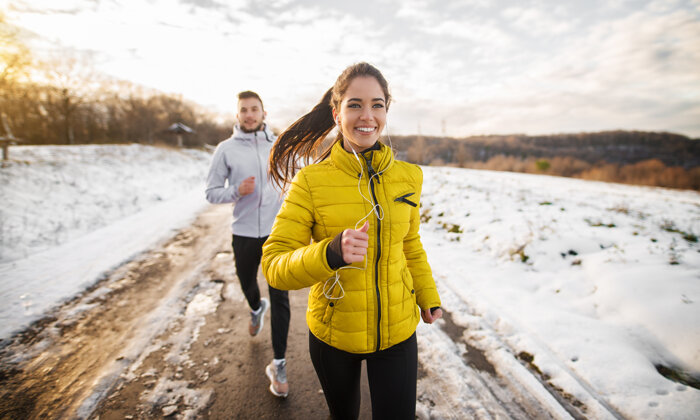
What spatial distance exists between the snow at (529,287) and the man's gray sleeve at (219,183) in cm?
165

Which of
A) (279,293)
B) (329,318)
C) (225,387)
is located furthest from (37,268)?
(329,318)

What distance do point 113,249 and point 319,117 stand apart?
6116mm

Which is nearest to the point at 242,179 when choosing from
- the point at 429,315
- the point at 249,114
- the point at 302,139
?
the point at 249,114

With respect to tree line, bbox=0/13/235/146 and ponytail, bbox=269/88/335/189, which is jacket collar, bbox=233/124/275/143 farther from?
tree line, bbox=0/13/235/146

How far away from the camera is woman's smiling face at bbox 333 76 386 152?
1355 mm

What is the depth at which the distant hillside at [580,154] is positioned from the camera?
20.6 m

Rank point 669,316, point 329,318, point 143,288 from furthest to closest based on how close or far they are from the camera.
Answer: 1. point 143,288
2. point 669,316
3. point 329,318

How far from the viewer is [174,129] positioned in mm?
32969

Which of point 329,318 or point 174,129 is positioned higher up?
point 174,129

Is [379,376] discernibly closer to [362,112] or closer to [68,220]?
[362,112]

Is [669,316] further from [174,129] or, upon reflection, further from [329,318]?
[174,129]

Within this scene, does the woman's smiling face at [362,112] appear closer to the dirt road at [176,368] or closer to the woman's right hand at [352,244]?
the woman's right hand at [352,244]

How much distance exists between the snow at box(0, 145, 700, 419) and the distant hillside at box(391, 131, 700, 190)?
59.1 ft

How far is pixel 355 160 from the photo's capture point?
1.37 meters
